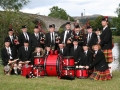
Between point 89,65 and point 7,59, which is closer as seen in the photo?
point 89,65

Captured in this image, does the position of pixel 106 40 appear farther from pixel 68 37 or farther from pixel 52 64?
pixel 52 64

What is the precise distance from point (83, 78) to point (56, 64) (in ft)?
3.23

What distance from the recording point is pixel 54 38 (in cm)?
971

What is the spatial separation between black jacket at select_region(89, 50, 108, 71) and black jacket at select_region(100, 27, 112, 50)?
1.08ft

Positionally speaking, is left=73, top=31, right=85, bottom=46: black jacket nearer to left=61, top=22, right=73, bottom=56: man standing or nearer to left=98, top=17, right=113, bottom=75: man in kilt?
left=61, top=22, right=73, bottom=56: man standing

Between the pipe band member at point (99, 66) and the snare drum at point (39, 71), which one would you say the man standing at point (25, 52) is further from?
the pipe band member at point (99, 66)

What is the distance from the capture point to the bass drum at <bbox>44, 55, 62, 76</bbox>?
8578 millimetres

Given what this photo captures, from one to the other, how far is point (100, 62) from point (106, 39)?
2.49ft

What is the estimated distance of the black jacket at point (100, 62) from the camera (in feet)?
27.5

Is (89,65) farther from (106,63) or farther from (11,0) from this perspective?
(11,0)

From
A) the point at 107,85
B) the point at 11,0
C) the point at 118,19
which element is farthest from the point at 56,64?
the point at 118,19

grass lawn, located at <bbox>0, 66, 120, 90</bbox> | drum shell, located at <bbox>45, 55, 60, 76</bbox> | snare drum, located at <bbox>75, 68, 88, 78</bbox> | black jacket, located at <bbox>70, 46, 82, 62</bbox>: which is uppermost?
black jacket, located at <bbox>70, 46, 82, 62</bbox>

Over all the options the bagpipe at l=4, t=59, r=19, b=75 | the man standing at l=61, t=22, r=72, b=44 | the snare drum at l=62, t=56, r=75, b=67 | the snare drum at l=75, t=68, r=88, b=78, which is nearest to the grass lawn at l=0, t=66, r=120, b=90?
the snare drum at l=75, t=68, r=88, b=78

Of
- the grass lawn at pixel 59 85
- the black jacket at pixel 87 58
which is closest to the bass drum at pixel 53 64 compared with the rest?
the grass lawn at pixel 59 85
